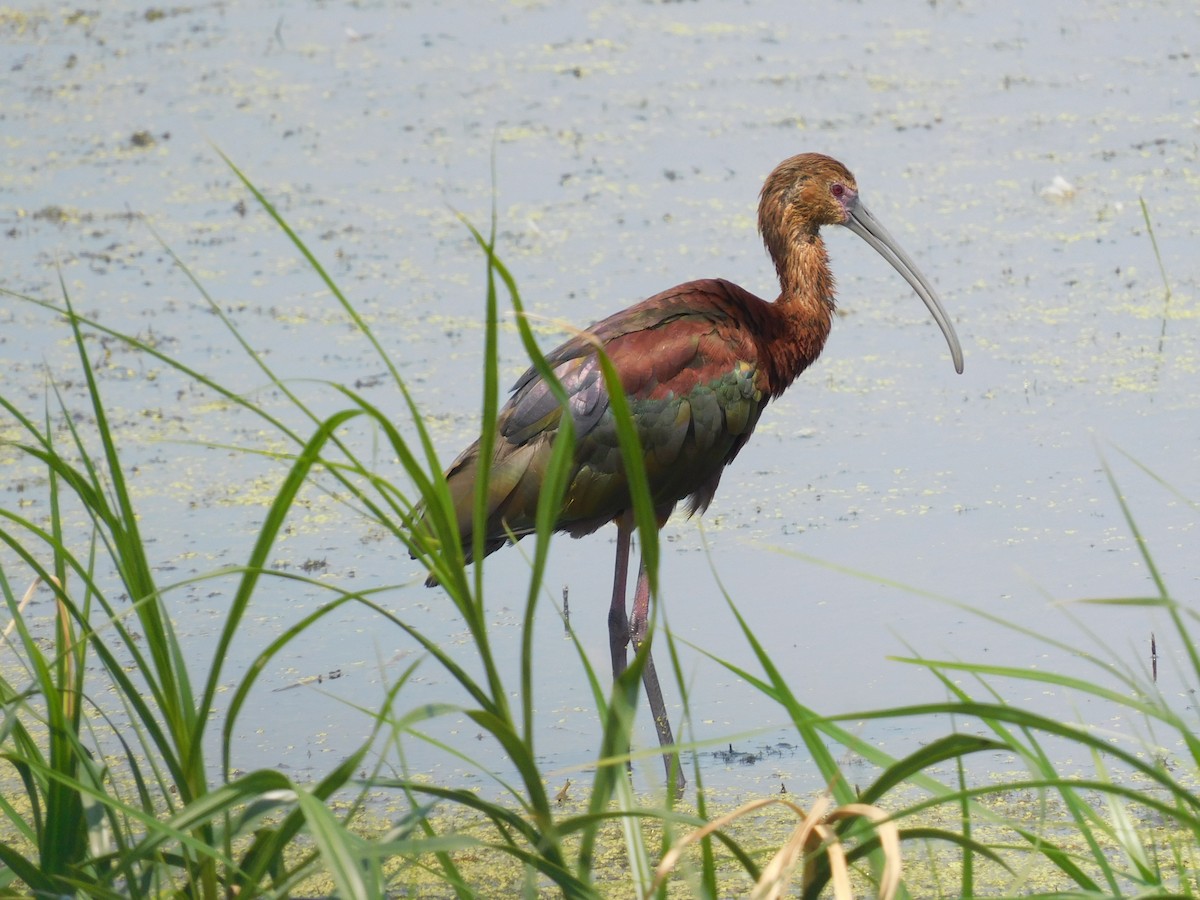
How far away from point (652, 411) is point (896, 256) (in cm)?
124

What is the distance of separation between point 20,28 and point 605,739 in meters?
11.7

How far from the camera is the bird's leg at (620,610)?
4.29m

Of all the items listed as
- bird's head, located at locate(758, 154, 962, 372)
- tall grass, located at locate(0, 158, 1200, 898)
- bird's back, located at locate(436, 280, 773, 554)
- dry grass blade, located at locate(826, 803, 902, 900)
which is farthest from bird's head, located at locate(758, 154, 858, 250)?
dry grass blade, located at locate(826, 803, 902, 900)

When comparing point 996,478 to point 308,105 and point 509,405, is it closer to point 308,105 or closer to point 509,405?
point 509,405

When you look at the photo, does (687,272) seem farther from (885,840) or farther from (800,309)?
(885,840)

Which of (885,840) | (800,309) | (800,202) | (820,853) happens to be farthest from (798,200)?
(885,840)

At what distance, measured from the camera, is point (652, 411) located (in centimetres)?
414

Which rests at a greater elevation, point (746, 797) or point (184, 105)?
point (184, 105)

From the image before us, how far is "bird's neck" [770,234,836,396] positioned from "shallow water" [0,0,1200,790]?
0.59 meters

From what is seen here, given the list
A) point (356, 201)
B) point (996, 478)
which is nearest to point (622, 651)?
point (996, 478)

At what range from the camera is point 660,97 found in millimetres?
9773

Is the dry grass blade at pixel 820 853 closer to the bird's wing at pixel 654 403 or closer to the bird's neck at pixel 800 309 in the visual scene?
the bird's wing at pixel 654 403

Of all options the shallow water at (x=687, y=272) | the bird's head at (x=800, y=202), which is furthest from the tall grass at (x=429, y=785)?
the bird's head at (x=800, y=202)

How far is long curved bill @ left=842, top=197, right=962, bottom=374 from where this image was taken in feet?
16.1
